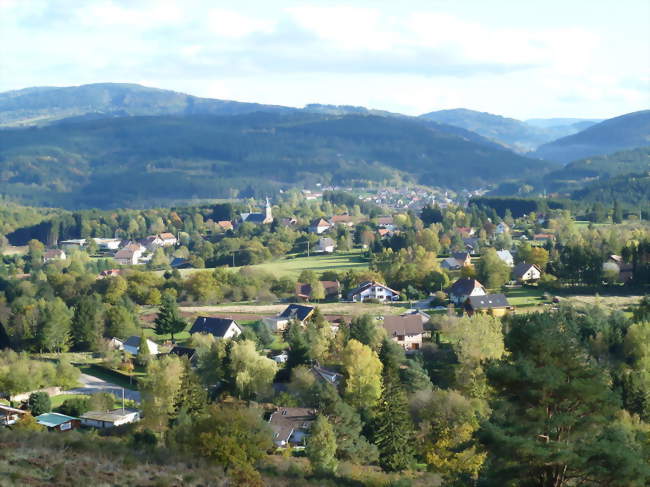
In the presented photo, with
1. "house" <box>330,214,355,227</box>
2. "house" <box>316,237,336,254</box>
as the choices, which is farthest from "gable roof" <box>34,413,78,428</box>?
"house" <box>330,214,355,227</box>

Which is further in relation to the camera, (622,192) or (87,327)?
(622,192)

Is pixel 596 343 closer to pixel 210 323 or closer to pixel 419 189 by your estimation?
pixel 210 323

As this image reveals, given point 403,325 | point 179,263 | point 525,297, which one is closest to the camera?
point 403,325

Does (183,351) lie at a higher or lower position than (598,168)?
lower

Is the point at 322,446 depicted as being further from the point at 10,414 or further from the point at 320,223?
the point at 320,223

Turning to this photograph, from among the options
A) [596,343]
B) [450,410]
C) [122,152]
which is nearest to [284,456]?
[450,410]

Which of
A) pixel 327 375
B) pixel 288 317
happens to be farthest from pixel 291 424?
pixel 288 317

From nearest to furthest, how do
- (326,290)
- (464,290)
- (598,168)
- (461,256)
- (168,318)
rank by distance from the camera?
(168,318) → (464,290) → (326,290) → (461,256) → (598,168)

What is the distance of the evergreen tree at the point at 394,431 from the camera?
21.2 m

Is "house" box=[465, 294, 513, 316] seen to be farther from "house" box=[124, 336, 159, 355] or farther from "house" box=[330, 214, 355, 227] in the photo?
"house" box=[330, 214, 355, 227]

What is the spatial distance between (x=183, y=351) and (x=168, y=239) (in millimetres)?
48651

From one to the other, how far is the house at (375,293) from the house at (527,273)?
733 centimetres

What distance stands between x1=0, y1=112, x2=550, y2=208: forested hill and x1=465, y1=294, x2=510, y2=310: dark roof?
329 ft

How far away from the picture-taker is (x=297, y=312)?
3831 centimetres
